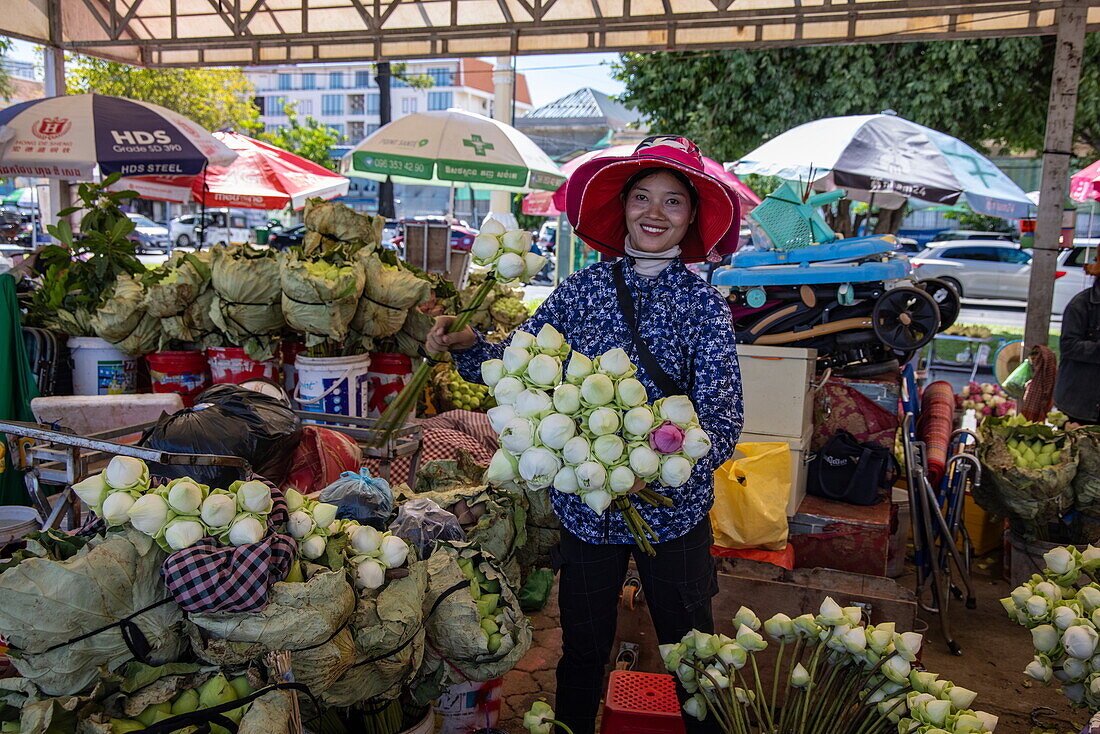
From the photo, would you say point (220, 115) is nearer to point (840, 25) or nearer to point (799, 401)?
point (840, 25)

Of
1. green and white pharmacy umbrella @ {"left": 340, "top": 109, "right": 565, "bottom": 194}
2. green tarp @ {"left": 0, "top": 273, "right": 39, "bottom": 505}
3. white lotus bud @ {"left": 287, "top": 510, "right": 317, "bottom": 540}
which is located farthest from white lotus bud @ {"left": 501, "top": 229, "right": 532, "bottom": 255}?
green and white pharmacy umbrella @ {"left": 340, "top": 109, "right": 565, "bottom": 194}

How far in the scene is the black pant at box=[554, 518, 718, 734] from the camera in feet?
7.13

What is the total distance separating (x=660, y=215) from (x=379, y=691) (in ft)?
4.55

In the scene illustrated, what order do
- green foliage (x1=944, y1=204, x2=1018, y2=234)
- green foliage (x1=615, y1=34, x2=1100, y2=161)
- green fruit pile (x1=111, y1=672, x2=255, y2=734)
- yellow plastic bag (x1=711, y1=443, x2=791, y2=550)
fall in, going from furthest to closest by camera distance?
green foliage (x1=944, y1=204, x2=1018, y2=234), green foliage (x1=615, y1=34, x2=1100, y2=161), yellow plastic bag (x1=711, y1=443, x2=791, y2=550), green fruit pile (x1=111, y1=672, x2=255, y2=734)

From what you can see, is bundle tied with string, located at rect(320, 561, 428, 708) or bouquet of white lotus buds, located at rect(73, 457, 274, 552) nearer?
bouquet of white lotus buds, located at rect(73, 457, 274, 552)

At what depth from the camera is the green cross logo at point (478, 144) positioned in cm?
827

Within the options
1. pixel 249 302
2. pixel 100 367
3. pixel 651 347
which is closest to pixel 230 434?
pixel 651 347

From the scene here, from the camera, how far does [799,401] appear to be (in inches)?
145

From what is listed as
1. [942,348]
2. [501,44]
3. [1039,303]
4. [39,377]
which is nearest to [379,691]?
[39,377]

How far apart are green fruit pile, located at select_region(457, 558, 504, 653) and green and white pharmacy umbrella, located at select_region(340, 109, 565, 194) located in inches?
245

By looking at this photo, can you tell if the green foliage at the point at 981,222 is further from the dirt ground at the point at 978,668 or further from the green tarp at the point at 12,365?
the green tarp at the point at 12,365

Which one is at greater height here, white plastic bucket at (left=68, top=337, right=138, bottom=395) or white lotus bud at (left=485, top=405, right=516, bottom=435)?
white lotus bud at (left=485, top=405, right=516, bottom=435)

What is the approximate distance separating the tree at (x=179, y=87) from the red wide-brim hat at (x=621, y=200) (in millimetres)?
17457

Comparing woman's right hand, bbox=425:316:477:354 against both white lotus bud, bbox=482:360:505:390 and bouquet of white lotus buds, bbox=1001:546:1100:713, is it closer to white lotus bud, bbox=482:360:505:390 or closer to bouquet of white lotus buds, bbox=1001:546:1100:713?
white lotus bud, bbox=482:360:505:390
